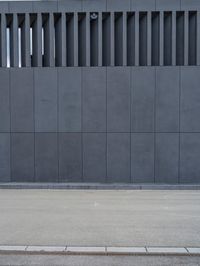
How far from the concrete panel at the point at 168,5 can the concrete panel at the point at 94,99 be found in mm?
Answer: 3799

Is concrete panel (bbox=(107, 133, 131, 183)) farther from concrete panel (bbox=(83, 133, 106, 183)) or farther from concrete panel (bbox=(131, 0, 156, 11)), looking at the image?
concrete panel (bbox=(131, 0, 156, 11))

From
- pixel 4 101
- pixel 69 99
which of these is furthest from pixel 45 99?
pixel 4 101

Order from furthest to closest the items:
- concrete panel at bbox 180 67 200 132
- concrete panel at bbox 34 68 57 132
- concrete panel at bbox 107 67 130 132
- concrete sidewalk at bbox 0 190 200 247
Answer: concrete panel at bbox 34 68 57 132
concrete panel at bbox 107 67 130 132
concrete panel at bbox 180 67 200 132
concrete sidewalk at bbox 0 190 200 247

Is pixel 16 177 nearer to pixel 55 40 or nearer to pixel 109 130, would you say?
pixel 109 130

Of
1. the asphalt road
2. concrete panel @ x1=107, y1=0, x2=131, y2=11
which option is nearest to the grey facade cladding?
concrete panel @ x1=107, y1=0, x2=131, y2=11

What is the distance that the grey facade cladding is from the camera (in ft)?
49.6

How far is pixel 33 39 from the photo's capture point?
1609 cm

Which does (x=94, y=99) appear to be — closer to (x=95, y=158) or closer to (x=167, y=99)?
(x=95, y=158)

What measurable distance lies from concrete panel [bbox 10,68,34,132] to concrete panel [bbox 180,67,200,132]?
672 cm

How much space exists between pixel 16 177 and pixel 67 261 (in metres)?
10.3

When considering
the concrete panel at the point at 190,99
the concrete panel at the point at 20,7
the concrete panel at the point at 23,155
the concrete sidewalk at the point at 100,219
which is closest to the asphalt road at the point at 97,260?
the concrete sidewalk at the point at 100,219

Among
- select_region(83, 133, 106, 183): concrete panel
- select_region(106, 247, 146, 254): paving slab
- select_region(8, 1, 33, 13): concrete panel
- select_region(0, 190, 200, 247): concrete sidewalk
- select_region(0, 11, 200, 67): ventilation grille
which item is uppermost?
select_region(8, 1, 33, 13): concrete panel

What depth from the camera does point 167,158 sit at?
15.1 m

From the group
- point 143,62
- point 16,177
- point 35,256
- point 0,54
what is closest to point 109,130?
point 143,62
